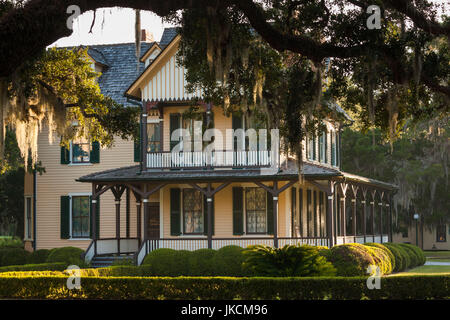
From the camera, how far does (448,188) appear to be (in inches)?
1705

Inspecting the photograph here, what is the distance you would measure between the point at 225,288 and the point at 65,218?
1525cm

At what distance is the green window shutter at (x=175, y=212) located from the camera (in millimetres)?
26641

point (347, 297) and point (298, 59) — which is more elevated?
point (298, 59)

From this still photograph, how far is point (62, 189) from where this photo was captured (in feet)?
96.3

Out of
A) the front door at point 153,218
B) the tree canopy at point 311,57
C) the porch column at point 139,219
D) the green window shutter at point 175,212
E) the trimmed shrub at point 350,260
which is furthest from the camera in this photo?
the front door at point 153,218

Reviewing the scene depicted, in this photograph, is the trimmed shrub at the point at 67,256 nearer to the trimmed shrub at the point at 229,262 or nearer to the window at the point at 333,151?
the trimmed shrub at the point at 229,262

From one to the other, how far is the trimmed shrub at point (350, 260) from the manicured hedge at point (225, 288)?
4.77 m

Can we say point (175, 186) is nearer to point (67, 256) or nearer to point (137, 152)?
point (137, 152)

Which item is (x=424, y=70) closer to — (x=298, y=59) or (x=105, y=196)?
(x=298, y=59)

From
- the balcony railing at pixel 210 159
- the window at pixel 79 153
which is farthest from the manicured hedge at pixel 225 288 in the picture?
the window at pixel 79 153

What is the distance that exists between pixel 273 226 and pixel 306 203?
343 centimetres
